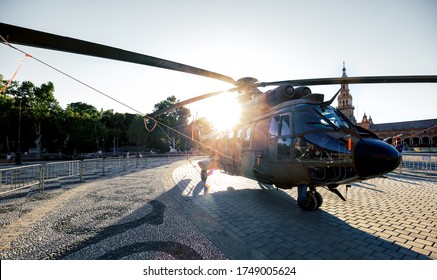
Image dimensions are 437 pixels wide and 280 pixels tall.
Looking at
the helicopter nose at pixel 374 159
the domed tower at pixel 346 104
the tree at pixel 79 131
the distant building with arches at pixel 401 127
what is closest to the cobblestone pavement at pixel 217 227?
the helicopter nose at pixel 374 159

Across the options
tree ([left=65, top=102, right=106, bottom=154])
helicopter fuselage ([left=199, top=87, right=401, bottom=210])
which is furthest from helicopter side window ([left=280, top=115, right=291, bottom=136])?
tree ([left=65, top=102, right=106, bottom=154])

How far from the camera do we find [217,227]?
4.41m

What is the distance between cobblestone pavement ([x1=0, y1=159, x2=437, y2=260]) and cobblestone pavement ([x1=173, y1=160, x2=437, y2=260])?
0.02 m

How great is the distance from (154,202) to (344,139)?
587 centimetres

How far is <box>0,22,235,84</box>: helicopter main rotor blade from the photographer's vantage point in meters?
2.78

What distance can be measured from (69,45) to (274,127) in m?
4.81

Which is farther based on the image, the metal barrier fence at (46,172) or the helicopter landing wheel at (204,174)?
the helicopter landing wheel at (204,174)

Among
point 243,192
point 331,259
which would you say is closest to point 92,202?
point 243,192

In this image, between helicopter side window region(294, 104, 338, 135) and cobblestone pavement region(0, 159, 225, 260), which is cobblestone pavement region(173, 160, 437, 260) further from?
helicopter side window region(294, 104, 338, 135)

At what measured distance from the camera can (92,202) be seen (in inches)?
255

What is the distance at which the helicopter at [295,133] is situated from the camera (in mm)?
3604

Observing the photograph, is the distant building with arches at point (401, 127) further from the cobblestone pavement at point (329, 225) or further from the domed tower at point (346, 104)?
the cobblestone pavement at point (329, 225)
